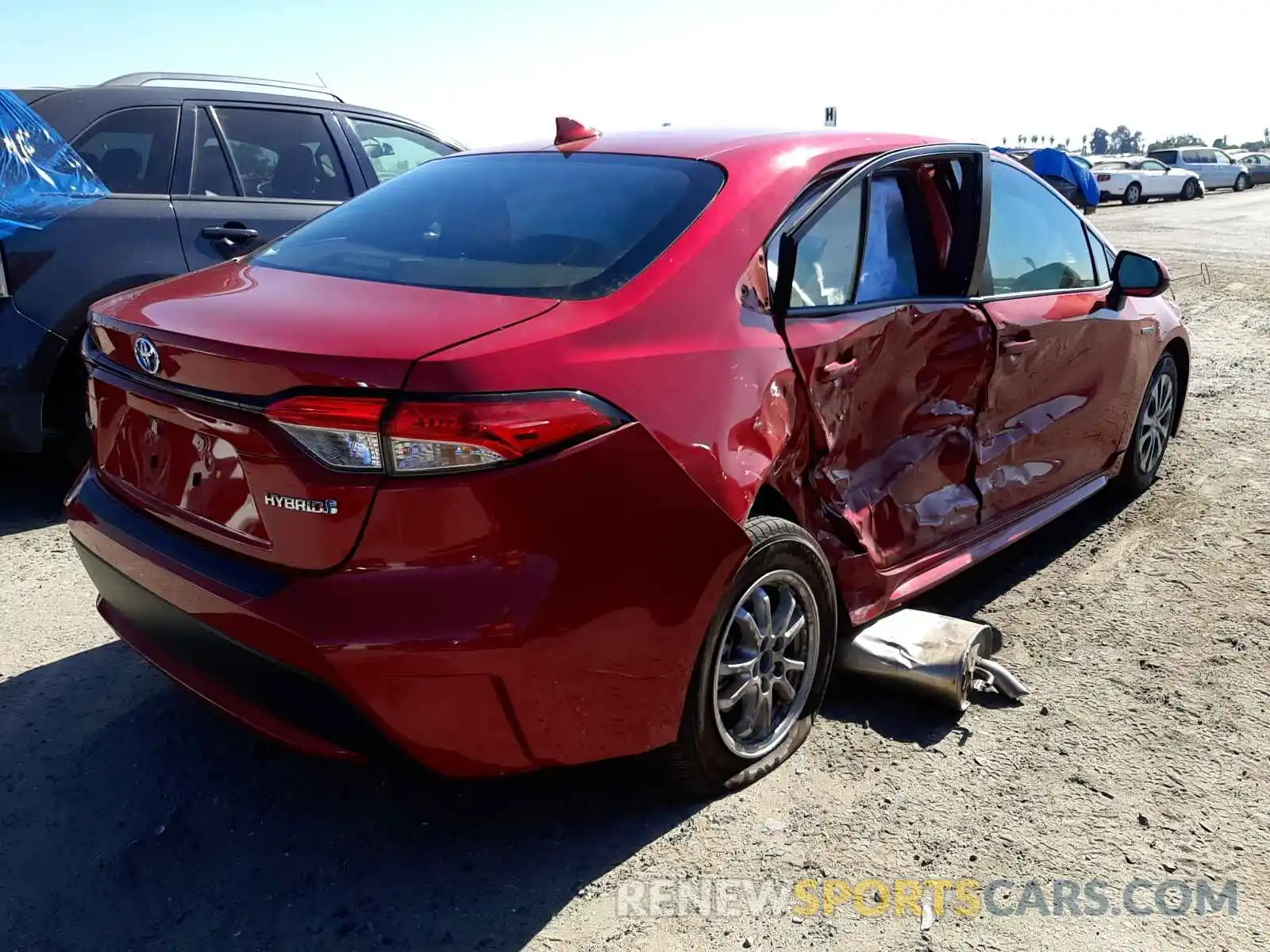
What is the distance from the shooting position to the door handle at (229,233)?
16.8 feet

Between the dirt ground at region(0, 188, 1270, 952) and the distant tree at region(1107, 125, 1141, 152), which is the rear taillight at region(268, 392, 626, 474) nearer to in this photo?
the dirt ground at region(0, 188, 1270, 952)

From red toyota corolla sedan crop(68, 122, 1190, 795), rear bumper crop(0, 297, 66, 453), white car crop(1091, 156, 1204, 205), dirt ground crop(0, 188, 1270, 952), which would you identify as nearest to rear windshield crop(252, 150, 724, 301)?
red toyota corolla sedan crop(68, 122, 1190, 795)

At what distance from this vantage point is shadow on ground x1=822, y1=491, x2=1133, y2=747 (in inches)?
128

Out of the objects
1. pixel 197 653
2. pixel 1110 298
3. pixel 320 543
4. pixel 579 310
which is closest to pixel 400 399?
pixel 320 543

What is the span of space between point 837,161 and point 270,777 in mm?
2347

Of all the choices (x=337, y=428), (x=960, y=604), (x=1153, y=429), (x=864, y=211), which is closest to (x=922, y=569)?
(x=960, y=604)

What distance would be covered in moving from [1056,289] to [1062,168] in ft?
58.1

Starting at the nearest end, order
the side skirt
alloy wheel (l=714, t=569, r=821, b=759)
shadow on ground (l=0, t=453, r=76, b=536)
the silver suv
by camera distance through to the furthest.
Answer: alloy wheel (l=714, t=569, r=821, b=759)
the side skirt
shadow on ground (l=0, t=453, r=76, b=536)
the silver suv

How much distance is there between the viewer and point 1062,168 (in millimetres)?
20094

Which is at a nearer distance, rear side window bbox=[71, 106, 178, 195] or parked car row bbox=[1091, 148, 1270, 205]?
rear side window bbox=[71, 106, 178, 195]

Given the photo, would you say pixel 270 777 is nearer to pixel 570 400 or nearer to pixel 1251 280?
pixel 570 400

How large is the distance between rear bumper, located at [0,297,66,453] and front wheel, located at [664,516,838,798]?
10.9 feet

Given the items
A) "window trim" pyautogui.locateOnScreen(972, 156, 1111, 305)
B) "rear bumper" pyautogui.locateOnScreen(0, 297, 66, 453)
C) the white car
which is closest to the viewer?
"window trim" pyautogui.locateOnScreen(972, 156, 1111, 305)

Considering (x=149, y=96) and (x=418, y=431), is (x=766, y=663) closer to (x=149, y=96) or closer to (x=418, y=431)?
(x=418, y=431)
